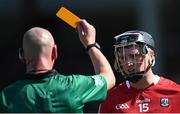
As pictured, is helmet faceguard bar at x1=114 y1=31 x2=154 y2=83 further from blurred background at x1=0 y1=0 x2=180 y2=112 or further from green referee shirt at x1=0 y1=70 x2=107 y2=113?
blurred background at x1=0 y1=0 x2=180 y2=112

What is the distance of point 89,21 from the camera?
36.3 feet

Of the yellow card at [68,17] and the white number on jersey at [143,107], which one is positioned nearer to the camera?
the yellow card at [68,17]

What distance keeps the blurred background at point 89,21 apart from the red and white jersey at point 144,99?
5083 millimetres

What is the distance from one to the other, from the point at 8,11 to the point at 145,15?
1.87 meters

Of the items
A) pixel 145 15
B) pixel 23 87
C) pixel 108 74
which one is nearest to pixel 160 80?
pixel 108 74

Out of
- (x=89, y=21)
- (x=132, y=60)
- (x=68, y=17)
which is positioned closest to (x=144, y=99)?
(x=132, y=60)

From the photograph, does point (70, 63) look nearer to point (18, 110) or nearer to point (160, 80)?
point (160, 80)

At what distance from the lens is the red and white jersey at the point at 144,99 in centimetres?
554

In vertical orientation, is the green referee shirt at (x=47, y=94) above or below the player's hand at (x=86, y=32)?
below

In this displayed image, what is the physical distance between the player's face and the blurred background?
515cm

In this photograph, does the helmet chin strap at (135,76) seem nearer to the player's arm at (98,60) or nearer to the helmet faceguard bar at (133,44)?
the helmet faceguard bar at (133,44)

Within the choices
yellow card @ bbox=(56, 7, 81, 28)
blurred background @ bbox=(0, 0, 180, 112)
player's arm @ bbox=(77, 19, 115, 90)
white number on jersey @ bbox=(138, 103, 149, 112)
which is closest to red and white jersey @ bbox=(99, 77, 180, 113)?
white number on jersey @ bbox=(138, 103, 149, 112)

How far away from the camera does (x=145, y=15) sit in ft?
35.9

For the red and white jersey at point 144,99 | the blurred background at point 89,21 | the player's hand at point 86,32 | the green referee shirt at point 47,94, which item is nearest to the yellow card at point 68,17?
the player's hand at point 86,32
